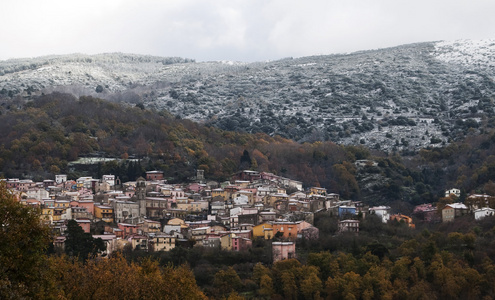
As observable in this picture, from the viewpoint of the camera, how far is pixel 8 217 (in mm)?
21891

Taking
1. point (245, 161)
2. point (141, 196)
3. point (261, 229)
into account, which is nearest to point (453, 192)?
point (245, 161)

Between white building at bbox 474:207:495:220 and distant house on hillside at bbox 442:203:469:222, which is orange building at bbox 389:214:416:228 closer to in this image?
distant house on hillside at bbox 442:203:469:222

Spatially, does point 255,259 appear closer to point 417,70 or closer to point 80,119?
point 80,119

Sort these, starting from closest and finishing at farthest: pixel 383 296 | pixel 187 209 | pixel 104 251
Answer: pixel 383 296
pixel 104 251
pixel 187 209

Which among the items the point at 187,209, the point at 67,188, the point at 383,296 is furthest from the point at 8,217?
the point at 67,188

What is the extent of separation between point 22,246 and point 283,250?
102 feet

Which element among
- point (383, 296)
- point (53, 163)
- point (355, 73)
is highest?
point (355, 73)

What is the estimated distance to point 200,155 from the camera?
8281cm

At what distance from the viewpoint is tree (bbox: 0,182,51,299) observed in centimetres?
2136

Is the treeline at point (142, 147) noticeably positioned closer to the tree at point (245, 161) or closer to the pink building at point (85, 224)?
the tree at point (245, 161)

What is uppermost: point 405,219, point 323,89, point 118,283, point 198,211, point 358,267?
point 323,89

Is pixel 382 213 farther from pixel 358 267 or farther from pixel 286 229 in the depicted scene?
pixel 358 267

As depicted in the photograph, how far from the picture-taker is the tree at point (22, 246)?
21359mm

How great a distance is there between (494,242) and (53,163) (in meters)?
38.4
